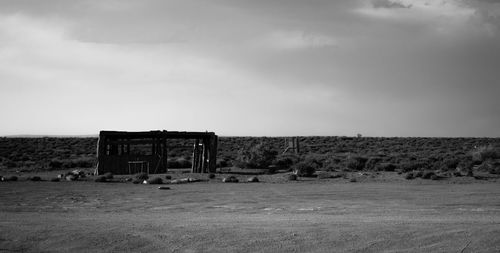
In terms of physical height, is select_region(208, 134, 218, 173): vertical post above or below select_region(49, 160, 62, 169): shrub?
above

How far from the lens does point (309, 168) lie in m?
27.3

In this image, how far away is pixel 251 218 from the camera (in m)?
12.6

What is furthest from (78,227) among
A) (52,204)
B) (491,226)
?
(491,226)

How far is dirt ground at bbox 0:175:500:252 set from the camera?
9367mm

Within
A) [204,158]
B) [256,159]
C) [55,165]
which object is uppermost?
[204,158]

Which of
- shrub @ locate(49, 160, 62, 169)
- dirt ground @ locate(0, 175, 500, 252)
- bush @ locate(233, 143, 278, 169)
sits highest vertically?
bush @ locate(233, 143, 278, 169)

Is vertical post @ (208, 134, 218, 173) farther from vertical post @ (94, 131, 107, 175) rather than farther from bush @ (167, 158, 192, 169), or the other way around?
bush @ (167, 158, 192, 169)

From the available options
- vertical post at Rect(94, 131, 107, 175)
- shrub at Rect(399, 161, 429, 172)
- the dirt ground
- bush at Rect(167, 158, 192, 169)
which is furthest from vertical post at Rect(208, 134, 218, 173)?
shrub at Rect(399, 161, 429, 172)

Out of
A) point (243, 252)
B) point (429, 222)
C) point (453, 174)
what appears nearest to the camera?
point (243, 252)

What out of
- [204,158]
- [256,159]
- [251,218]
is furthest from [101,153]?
[251,218]

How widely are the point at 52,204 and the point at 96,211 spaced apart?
2.48 meters

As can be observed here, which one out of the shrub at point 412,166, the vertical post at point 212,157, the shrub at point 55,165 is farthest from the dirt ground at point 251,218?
the shrub at point 55,165

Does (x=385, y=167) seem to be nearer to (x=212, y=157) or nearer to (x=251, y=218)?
(x=212, y=157)

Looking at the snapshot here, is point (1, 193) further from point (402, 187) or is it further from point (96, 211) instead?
point (402, 187)
